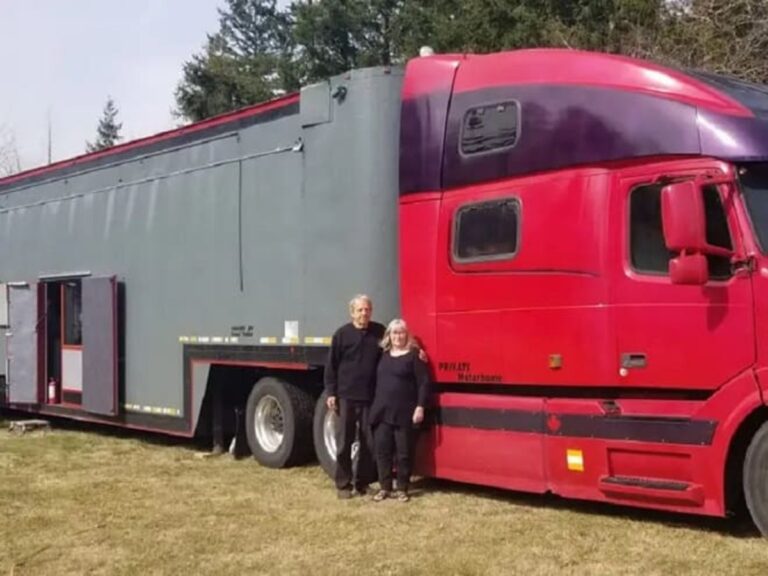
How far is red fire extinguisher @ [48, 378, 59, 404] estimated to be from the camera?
46.6ft

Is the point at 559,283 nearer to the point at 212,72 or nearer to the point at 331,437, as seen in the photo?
the point at 331,437

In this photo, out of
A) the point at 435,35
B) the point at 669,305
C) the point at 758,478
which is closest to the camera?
the point at 758,478

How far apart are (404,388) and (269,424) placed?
2.63 meters

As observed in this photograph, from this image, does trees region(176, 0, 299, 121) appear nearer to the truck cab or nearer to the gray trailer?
the gray trailer

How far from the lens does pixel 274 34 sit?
48.6 m

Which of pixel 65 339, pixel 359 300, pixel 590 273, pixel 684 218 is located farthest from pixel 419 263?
pixel 65 339

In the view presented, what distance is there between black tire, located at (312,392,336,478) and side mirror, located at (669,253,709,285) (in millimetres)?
3873

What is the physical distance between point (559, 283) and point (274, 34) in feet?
140

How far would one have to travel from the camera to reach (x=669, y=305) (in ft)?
24.0

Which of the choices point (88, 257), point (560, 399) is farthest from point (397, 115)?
point (88, 257)

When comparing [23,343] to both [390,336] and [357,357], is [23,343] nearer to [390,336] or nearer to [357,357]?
[357,357]

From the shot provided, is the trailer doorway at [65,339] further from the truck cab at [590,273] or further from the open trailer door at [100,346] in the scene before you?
the truck cab at [590,273]

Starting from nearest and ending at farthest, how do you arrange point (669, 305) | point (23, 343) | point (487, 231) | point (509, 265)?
point (669, 305)
point (509, 265)
point (487, 231)
point (23, 343)

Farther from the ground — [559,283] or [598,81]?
[598,81]
